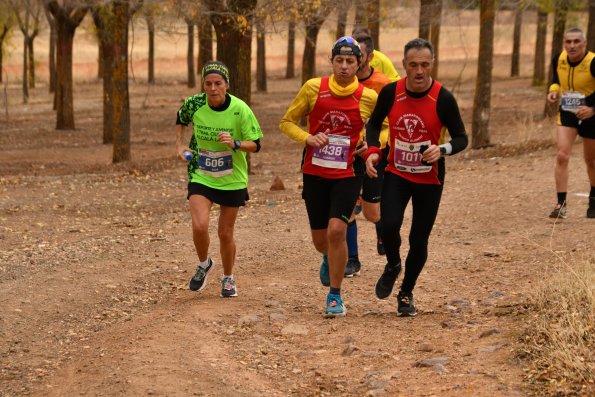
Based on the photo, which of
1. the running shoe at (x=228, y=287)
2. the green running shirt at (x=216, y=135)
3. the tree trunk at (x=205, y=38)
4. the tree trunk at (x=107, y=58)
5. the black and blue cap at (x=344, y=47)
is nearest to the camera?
the black and blue cap at (x=344, y=47)

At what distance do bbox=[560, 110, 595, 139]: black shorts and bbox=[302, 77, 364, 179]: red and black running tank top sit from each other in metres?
4.21

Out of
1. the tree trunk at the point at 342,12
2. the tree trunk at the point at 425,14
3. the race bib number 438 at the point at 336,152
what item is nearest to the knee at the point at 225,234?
the race bib number 438 at the point at 336,152

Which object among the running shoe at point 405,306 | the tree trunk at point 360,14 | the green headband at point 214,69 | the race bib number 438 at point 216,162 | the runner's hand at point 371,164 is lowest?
the running shoe at point 405,306

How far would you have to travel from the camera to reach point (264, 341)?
23.0 feet

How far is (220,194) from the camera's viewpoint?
795 cm

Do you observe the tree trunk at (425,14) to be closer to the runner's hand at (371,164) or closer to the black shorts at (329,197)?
the black shorts at (329,197)

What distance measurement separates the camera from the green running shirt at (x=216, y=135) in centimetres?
780

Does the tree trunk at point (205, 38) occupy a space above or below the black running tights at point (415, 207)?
above

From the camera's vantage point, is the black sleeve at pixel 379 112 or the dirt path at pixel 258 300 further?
the black sleeve at pixel 379 112

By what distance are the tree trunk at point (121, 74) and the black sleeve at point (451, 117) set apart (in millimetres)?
11341

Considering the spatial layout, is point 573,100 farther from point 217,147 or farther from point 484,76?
point 484,76

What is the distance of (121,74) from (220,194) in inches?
419

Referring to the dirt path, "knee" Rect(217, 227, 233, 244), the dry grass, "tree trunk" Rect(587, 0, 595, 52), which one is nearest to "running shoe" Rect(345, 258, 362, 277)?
the dirt path

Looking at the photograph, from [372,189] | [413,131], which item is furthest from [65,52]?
[413,131]
